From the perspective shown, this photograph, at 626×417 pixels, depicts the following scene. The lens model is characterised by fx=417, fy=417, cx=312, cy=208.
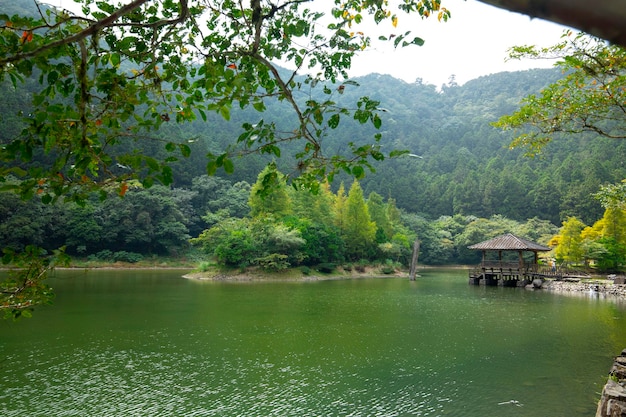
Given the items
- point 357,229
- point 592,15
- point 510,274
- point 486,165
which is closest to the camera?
point 592,15

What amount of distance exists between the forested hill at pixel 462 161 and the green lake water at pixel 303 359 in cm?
1754

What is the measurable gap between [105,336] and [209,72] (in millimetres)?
8053

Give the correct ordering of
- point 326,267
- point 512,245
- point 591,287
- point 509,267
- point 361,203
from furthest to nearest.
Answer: point 361,203
point 326,267
point 509,267
point 512,245
point 591,287

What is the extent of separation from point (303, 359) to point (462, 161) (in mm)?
59036

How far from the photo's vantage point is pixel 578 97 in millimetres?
5480

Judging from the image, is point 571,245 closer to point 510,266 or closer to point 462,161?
point 510,266

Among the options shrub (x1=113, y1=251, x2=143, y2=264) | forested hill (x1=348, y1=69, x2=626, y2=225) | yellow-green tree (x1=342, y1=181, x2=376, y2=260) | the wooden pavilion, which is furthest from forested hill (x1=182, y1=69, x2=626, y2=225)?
shrub (x1=113, y1=251, x2=143, y2=264)

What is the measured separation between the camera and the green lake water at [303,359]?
17.1 feet

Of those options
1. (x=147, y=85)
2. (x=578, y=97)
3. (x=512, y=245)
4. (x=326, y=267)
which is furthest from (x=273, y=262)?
(x=147, y=85)

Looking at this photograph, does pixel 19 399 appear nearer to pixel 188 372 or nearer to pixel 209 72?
pixel 188 372

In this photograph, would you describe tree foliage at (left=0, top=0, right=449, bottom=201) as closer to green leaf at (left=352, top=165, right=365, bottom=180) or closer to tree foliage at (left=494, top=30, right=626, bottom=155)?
green leaf at (left=352, top=165, right=365, bottom=180)

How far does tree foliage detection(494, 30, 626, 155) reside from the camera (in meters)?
4.96

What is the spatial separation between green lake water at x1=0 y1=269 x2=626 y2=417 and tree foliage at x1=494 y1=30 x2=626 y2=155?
357 centimetres

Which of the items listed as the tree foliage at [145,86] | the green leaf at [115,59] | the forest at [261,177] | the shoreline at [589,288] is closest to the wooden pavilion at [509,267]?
the shoreline at [589,288]
